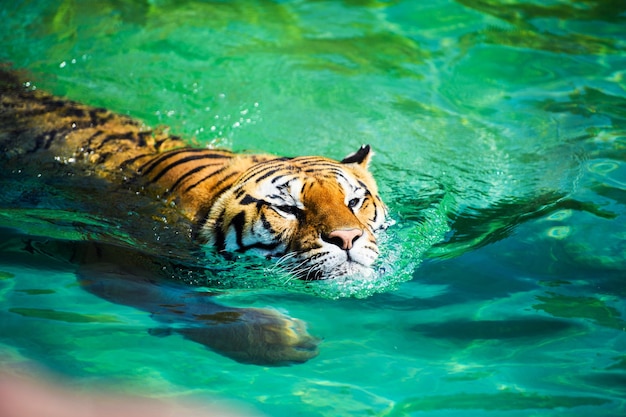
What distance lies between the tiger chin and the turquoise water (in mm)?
135

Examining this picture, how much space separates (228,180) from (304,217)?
0.76m

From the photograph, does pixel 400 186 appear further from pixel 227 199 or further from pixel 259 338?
pixel 259 338

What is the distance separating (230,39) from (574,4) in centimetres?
368

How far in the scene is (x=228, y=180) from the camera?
4473 millimetres

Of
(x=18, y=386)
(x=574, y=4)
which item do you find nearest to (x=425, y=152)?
(x=574, y=4)

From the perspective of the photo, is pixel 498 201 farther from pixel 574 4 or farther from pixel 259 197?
pixel 574 4

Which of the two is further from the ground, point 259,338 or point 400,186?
point 400,186

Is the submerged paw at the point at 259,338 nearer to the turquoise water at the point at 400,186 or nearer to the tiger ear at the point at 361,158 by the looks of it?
the turquoise water at the point at 400,186

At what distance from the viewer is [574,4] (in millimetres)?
8023

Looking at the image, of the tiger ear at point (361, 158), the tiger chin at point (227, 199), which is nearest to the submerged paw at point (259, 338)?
the tiger chin at point (227, 199)

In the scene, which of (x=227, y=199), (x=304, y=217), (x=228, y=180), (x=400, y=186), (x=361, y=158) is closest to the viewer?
(x=304, y=217)

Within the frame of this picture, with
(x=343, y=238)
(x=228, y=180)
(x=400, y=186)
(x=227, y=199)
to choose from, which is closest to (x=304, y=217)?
(x=343, y=238)

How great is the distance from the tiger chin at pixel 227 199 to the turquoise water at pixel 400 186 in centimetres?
14

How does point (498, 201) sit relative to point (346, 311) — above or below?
above
